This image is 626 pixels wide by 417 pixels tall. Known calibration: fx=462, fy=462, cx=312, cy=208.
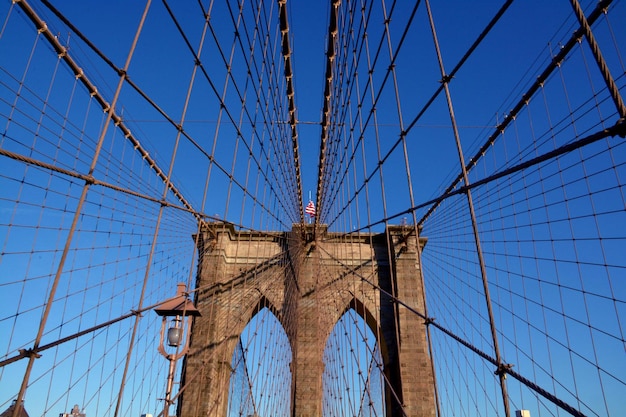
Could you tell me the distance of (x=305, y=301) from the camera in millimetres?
13891

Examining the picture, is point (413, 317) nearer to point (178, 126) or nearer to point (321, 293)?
point (321, 293)

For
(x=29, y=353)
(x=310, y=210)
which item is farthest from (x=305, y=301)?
(x=29, y=353)

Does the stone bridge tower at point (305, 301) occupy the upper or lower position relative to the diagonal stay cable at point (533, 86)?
lower

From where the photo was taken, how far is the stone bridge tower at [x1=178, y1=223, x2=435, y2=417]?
39.8 feet

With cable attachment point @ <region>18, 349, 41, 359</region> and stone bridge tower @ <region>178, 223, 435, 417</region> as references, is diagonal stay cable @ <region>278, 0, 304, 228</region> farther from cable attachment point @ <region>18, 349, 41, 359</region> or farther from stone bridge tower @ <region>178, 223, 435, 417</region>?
cable attachment point @ <region>18, 349, 41, 359</region>

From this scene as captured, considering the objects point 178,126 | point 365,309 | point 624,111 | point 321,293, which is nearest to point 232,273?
point 321,293

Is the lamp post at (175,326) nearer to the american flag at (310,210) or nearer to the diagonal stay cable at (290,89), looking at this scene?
the diagonal stay cable at (290,89)

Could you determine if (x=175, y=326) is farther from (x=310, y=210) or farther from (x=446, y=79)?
(x=310, y=210)

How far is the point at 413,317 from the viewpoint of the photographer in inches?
514

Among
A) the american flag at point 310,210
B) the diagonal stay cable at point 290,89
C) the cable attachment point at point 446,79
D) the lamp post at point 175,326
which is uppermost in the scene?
the diagonal stay cable at point 290,89

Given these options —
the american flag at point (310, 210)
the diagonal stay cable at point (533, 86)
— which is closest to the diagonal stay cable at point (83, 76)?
the diagonal stay cable at point (533, 86)

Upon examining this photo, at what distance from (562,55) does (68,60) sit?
5.23 metres

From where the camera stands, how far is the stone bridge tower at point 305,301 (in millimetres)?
12125

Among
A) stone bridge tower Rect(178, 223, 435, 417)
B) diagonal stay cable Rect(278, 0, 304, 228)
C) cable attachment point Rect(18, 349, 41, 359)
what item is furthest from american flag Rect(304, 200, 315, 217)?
cable attachment point Rect(18, 349, 41, 359)
